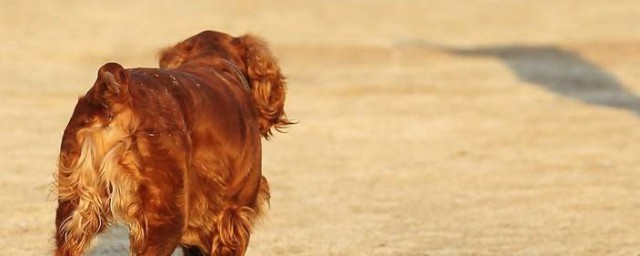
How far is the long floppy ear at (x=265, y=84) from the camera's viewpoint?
7.07 m

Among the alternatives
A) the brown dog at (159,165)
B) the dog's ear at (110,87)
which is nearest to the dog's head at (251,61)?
the brown dog at (159,165)

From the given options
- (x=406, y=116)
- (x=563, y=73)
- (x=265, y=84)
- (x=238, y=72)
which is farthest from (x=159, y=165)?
(x=563, y=73)

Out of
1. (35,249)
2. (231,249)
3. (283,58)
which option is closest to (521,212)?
(35,249)

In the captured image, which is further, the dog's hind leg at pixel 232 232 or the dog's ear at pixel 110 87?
the dog's hind leg at pixel 232 232

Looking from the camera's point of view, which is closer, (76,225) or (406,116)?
(76,225)

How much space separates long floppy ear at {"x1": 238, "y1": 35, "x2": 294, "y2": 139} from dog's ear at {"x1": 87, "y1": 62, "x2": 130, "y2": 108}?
1.53 m

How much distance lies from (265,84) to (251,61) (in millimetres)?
141

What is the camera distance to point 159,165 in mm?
5570

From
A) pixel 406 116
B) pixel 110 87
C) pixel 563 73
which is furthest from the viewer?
pixel 563 73

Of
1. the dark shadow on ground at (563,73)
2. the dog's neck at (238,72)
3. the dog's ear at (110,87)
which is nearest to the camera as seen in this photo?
the dog's ear at (110,87)

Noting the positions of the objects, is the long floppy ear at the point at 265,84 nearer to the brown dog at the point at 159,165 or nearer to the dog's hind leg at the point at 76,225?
the brown dog at the point at 159,165

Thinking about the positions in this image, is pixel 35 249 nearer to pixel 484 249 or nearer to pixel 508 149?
pixel 484 249

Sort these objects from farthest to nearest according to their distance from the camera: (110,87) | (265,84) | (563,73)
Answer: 1. (563,73)
2. (265,84)
3. (110,87)

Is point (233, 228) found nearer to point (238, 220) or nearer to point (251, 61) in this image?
point (238, 220)
